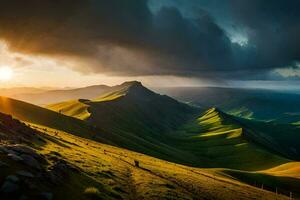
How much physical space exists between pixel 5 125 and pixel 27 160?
67.0 ft

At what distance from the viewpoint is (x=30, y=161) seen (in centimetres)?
3744

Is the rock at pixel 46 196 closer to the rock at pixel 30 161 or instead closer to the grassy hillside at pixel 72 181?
the grassy hillside at pixel 72 181

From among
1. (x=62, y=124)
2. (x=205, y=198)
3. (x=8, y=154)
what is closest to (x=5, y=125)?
(x=8, y=154)

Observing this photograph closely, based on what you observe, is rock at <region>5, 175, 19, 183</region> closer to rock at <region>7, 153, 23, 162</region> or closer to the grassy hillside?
the grassy hillside

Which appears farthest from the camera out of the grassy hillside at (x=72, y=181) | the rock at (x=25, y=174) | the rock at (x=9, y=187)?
the rock at (x=25, y=174)

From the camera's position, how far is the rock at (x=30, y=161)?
121ft

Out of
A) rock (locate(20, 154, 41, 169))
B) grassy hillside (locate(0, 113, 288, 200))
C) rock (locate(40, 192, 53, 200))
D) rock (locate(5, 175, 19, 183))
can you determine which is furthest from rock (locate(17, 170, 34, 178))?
rock (locate(40, 192, 53, 200))

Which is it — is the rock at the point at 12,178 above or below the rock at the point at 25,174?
below

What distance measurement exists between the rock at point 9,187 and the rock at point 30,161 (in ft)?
17.7

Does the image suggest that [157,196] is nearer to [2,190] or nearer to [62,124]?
[2,190]

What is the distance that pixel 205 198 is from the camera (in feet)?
168

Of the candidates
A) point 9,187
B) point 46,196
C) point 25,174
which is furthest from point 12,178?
point 46,196

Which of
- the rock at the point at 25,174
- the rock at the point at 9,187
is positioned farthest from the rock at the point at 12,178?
the rock at the point at 25,174

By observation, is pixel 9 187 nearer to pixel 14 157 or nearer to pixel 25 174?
pixel 25 174
